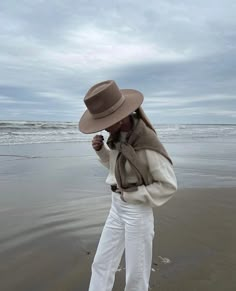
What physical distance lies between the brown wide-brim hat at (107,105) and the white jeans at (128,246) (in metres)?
0.56

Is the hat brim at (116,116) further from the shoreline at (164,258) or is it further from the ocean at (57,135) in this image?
the ocean at (57,135)

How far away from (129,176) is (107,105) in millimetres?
511

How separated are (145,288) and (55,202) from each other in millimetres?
3721

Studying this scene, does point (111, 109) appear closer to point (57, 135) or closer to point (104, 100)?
point (104, 100)

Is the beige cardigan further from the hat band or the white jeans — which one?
the hat band

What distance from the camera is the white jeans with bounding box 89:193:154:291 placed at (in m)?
2.43

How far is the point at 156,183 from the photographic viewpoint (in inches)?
92.2

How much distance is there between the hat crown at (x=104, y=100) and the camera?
2.34m

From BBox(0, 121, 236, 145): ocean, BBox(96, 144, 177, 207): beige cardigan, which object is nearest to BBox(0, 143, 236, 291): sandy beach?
BBox(96, 144, 177, 207): beige cardigan

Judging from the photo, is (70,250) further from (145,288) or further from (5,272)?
(145,288)

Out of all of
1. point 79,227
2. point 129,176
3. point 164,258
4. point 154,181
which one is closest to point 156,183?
point 154,181

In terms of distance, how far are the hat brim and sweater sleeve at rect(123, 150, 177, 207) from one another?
1.01 feet

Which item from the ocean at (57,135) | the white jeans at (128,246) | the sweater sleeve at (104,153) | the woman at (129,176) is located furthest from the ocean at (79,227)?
the ocean at (57,135)

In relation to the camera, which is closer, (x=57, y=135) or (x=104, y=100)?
(x=104, y=100)
